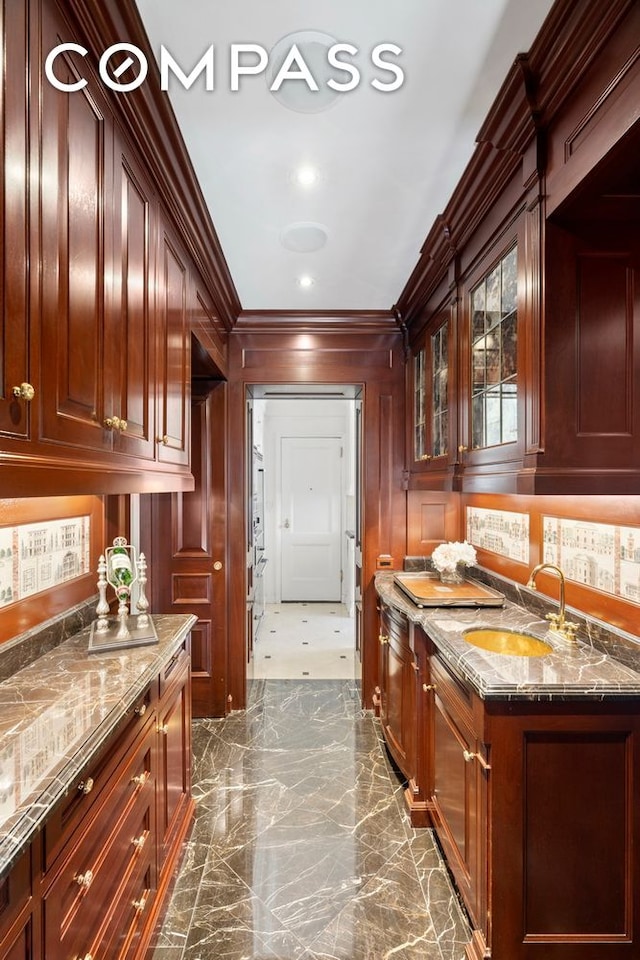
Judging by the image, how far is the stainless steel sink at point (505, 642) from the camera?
1.97m

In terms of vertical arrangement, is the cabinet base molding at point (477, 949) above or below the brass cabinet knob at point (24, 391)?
below

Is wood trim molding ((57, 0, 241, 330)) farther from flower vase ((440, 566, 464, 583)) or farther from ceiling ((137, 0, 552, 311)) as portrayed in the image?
flower vase ((440, 566, 464, 583))

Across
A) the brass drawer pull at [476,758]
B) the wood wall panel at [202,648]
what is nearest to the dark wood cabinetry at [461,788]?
the brass drawer pull at [476,758]

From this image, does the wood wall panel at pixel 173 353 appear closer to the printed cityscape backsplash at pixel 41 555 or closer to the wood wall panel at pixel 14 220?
the printed cityscape backsplash at pixel 41 555

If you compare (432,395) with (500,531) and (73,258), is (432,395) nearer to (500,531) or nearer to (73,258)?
(500,531)

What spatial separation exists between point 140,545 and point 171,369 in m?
1.60

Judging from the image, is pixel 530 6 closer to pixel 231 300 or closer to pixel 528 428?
pixel 528 428

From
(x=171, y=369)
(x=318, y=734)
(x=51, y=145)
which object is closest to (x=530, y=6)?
(x=51, y=145)

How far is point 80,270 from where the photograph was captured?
1104 mm

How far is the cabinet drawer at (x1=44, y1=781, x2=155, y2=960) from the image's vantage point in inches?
38.9

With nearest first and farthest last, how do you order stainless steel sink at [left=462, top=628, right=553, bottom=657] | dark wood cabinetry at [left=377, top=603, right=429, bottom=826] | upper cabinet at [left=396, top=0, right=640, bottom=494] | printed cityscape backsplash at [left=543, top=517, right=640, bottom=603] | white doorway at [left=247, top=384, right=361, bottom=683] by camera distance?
upper cabinet at [left=396, top=0, right=640, bottom=494], printed cityscape backsplash at [left=543, top=517, right=640, bottom=603], stainless steel sink at [left=462, top=628, right=553, bottom=657], dark wood cabinetry at [left=377, top=603, right=429, bottom=826], white doorway at [left=247, top=384, right=361, bottom=683]

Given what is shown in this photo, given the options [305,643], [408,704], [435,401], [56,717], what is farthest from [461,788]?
[305,643]

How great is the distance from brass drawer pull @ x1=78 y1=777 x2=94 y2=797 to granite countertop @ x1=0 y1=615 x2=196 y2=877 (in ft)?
0.22

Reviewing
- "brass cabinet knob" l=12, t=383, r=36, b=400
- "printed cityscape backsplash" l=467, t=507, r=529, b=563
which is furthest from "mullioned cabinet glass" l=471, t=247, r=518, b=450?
"brass cabinet knob" l=12, t=383, r=36, b=400
